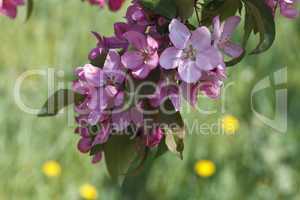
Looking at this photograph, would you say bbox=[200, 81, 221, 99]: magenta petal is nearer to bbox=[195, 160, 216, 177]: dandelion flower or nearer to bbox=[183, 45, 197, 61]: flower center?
bbox=[183, 45, 197, 61]: flower center

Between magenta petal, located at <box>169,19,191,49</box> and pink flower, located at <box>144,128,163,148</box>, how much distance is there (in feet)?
0.45

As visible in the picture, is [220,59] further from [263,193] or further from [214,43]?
[263,193]

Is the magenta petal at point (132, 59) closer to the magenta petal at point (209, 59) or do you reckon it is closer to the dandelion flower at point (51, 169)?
the magenta petal at point (209, 59)

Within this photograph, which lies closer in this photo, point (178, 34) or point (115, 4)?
point (178, 34)

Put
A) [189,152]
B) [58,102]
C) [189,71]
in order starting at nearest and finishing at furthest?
[189,71], [58,102], [189,152]

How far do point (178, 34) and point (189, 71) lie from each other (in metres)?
0.05

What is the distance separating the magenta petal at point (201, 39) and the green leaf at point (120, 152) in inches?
6.9

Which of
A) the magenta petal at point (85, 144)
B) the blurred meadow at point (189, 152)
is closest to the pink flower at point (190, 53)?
the magenta petal at point (85, 144)

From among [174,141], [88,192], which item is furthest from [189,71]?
[88,192]

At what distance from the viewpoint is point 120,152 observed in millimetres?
1006

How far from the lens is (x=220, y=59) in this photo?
0.91 m

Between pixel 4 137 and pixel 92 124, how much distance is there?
1.63 meters

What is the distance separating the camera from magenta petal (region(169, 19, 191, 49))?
0.90m

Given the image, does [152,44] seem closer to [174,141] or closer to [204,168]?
[174,141]
